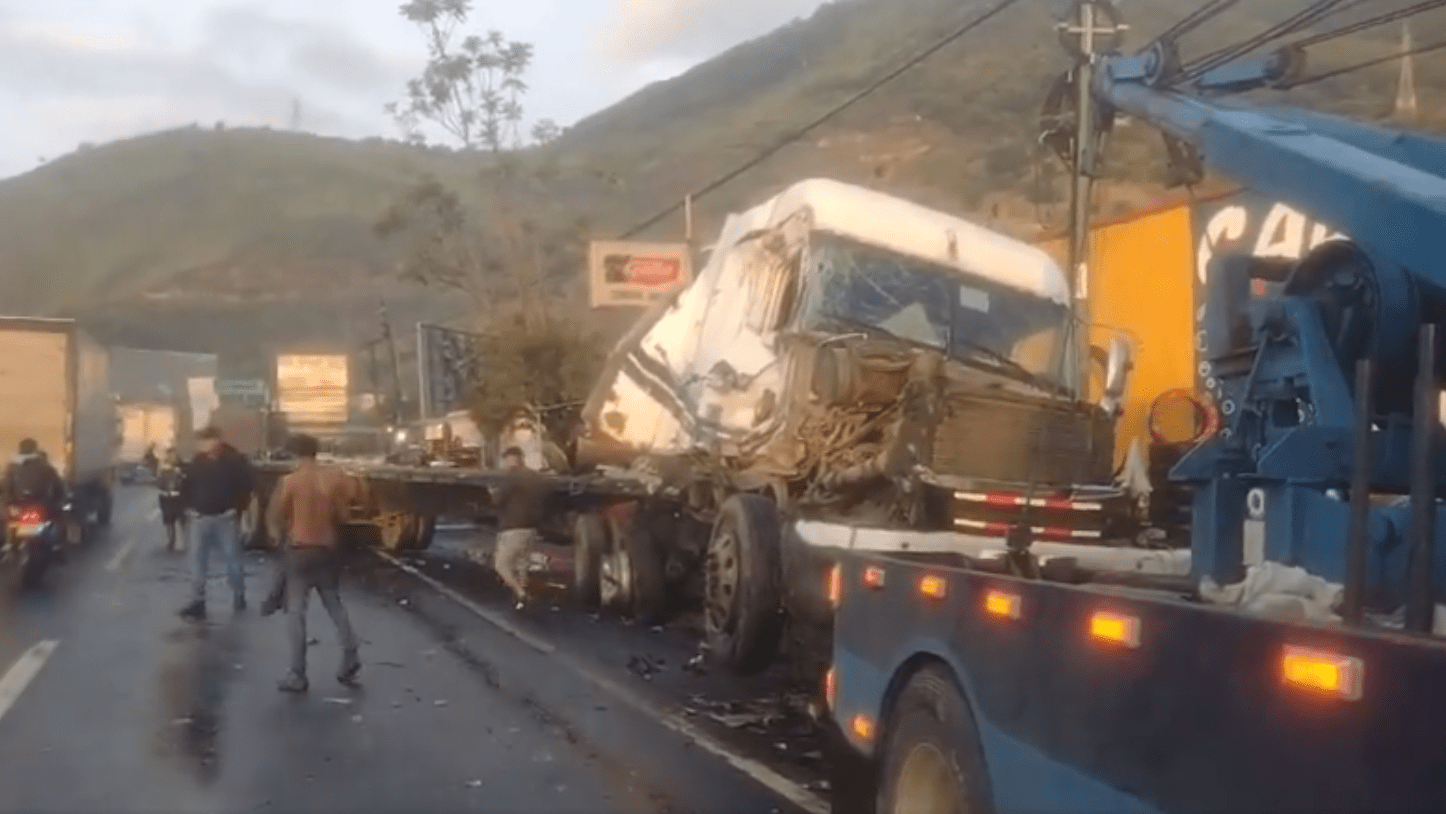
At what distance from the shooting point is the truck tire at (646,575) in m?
16.3

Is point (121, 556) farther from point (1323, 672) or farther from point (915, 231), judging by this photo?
point (1323, 672)

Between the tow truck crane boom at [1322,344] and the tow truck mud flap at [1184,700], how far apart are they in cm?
94

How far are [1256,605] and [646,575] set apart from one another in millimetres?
11573

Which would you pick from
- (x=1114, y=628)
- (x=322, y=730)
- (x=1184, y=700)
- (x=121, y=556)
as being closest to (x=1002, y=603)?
(x=1114, y=628)

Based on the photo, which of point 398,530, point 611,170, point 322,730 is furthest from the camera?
point 611,170

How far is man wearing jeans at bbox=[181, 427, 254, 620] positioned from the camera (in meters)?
17.0

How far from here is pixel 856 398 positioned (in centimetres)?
1254

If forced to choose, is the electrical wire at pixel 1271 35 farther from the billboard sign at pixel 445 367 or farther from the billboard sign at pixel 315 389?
the billboard sign at pixel 445 367

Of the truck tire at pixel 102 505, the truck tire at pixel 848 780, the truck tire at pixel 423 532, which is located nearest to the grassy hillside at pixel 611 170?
the truck tire at pixel 423 532

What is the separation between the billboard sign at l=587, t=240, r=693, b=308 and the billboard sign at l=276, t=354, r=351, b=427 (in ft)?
40.5

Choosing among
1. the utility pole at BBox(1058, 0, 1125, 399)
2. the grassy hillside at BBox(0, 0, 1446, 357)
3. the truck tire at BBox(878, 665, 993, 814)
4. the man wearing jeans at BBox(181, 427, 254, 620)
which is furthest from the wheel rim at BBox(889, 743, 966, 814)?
the grassy hillside at BBox(0, 0, 1446, 357)

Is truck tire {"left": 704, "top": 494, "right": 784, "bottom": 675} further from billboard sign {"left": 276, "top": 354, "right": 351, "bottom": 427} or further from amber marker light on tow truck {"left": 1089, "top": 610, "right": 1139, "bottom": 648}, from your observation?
billboard sign {"left": 276, "top": 354, "right": 351, "bottom": 427}

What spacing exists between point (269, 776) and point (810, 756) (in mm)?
2877

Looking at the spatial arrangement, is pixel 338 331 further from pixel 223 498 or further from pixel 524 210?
pixel 223 498
